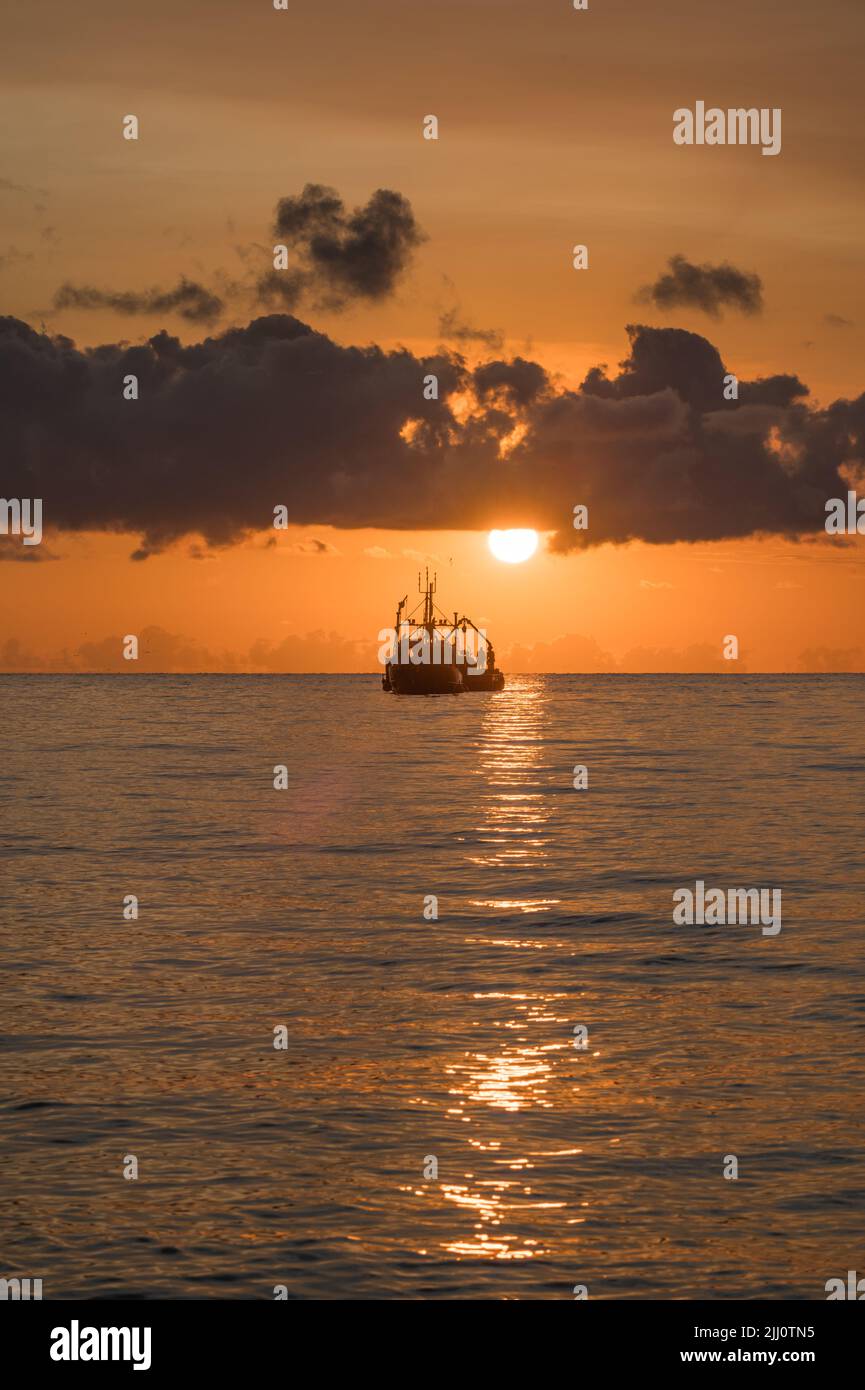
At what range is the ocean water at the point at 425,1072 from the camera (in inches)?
545

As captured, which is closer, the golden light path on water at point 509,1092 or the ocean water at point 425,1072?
the ocean water at point 425,1072

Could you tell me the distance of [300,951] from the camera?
2955cm

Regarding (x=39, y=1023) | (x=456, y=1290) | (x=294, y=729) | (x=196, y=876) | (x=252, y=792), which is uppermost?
(x=294, y=729)

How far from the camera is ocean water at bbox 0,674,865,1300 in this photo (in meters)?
13.9

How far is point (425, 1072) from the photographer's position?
19.9 metres

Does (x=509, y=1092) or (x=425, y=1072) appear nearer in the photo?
(x=509, y=1092)


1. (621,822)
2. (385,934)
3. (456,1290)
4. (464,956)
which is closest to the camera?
(456,1290)

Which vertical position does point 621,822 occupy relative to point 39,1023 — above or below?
above

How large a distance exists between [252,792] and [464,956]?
4756cm

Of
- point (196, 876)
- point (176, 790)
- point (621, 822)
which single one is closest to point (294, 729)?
point (176, 790)

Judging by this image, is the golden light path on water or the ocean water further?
the golden light path on water

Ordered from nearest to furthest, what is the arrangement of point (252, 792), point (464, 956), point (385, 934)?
point (464, 956)
point (385, 934)
point (252, 792)
